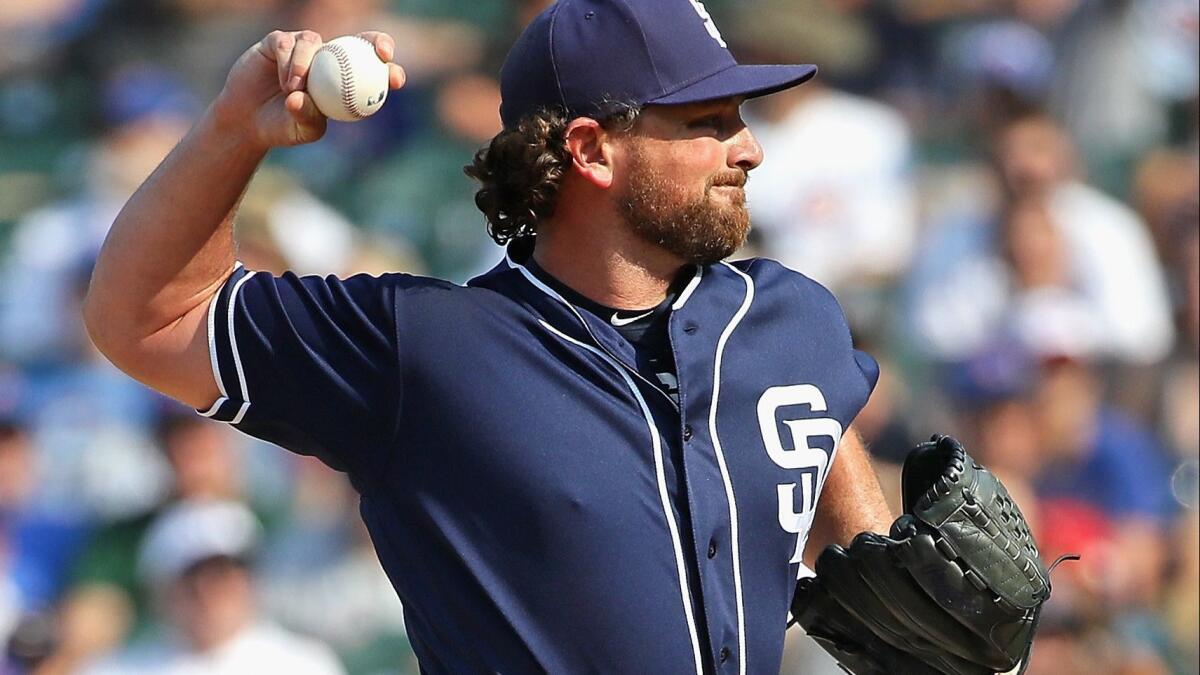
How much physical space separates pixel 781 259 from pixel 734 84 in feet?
10.4

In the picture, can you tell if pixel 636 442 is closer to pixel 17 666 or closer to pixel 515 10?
pixel 17 666

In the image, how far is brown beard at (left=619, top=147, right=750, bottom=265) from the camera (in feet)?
7.80

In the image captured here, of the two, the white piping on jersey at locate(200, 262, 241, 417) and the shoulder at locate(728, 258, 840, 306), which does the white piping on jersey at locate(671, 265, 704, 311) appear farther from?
the white piping on jersey at locate(200, 262, 241, 417)

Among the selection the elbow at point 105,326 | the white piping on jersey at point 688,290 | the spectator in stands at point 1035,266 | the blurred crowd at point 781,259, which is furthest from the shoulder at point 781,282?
the spectator in stands at point 1035,266

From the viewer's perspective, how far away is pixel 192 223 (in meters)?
2.17

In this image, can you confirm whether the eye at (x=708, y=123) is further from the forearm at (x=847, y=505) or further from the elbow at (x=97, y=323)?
the elbow at (x=97, y=323)

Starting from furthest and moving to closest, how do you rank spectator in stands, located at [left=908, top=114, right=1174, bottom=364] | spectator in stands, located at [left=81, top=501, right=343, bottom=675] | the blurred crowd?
spectator in stands, located at [left=908, top=114, right=1174, bottom=364] → the blurred crowd → spectator in stands, located at [left=81, top=501, right=343, bottom=675]

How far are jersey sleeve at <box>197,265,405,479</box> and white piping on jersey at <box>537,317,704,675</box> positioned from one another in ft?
0.84

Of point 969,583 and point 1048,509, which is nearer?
point 969,583

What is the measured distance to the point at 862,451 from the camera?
2701 mm

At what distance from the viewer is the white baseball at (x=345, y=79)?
2.09 metres

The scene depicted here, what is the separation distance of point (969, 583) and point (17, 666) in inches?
141

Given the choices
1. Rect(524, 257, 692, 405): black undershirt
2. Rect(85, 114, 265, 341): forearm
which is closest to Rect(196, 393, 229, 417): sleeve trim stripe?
Rect(85, 114, 265, 341): forearm

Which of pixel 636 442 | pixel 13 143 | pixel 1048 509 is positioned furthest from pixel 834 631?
pixel 13 143
